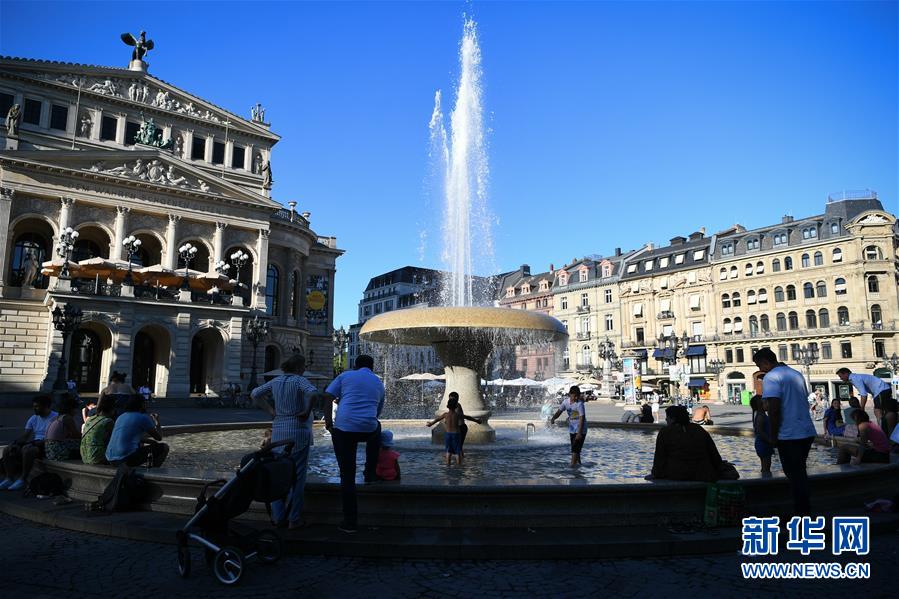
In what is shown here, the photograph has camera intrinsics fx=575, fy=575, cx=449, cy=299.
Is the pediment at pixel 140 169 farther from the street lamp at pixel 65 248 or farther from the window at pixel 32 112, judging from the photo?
the window at pixel 32 112

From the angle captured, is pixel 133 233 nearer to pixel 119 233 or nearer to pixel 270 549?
pixel 119 233

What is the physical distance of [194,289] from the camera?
1442 inches

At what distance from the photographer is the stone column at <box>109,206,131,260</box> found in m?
35.7

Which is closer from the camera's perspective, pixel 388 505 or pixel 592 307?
pixel 388 505

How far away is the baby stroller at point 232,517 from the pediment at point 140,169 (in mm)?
36862

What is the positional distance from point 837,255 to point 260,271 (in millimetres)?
49839

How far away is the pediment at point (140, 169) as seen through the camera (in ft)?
110

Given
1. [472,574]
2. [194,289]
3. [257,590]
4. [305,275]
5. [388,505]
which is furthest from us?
[305,275]

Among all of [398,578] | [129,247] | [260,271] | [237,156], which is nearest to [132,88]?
[237,156]

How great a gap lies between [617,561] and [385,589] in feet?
6.78

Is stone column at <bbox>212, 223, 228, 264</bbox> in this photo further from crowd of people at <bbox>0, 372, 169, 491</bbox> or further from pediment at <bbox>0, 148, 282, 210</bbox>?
crowd of people at <bbox>0, 372, 169, 491</bbox>

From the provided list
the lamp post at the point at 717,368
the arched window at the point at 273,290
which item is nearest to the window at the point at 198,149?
A: the arched window at the point at 273,290

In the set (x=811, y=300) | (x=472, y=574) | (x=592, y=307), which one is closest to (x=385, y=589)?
(x=472, y=574)

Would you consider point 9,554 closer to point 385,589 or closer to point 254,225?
point 385,589
